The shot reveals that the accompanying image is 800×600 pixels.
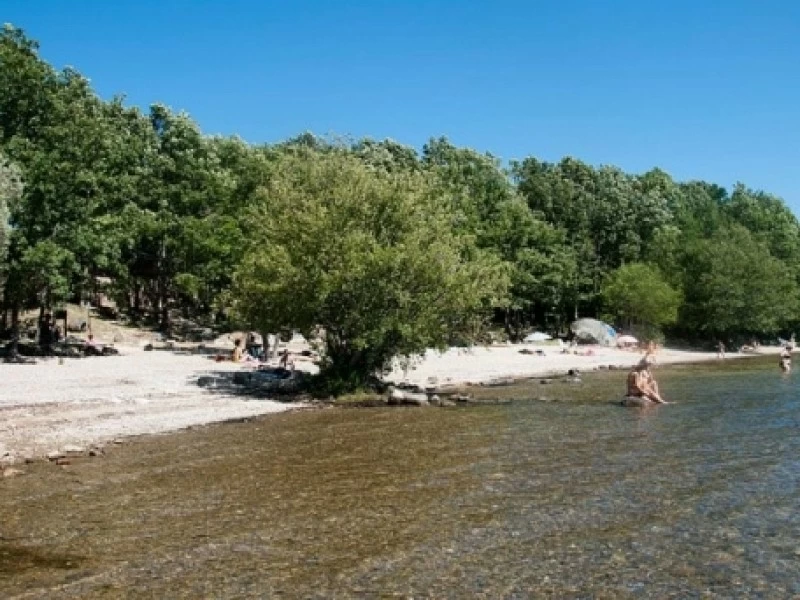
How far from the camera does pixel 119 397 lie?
3084cm

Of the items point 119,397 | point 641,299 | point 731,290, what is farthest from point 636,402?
point 731,290

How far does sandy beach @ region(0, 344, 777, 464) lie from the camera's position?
2352cm

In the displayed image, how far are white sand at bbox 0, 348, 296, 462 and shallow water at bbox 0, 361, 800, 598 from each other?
200 cm

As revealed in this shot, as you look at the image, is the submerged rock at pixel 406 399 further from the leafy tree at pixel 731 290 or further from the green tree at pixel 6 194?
the leafy tree at pixel 731 290

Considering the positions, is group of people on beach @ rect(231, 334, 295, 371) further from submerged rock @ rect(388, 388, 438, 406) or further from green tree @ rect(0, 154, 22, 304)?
submerged rock @ rect(388, 388, 438, 406)

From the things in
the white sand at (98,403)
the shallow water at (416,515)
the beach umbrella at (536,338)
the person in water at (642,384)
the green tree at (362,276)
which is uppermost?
the green tree at (362,276)

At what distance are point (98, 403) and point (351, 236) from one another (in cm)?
1207

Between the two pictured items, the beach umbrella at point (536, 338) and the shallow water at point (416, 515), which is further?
the beach umbrella at point (536, 338)

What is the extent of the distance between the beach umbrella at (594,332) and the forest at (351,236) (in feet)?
19.2

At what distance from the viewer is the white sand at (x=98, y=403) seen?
915 inches

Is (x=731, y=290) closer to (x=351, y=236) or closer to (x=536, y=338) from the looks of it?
(x=536, y=338)

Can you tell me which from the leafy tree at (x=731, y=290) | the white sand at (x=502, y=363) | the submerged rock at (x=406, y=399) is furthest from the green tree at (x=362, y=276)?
the leafy tree at (x=731, y=290)

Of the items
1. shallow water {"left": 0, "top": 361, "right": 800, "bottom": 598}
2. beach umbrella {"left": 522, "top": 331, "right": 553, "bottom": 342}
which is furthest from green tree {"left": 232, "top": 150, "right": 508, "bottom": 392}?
beach umbrella {"left": 522, "top": 331, "right": 553, "bottom": 342}

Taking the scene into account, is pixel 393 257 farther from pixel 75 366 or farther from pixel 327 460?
pixel 75 366
